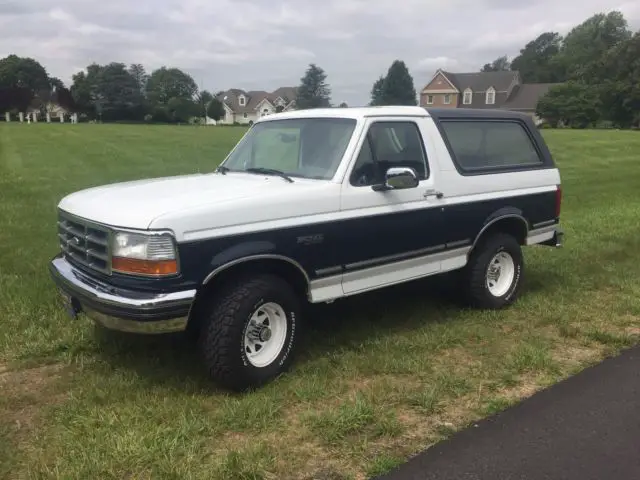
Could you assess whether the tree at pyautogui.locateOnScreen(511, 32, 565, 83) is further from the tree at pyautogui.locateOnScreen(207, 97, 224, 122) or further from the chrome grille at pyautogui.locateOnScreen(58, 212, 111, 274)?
the chrome grille at pyautogui.locateOnScreen(58, 212, 111, 274)

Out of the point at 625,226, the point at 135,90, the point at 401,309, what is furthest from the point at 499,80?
the point at 401,309

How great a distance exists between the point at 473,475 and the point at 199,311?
79.7 inches

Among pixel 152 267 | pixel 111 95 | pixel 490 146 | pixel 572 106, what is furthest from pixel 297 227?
pixel 111 95

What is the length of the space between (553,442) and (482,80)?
92.1 metres

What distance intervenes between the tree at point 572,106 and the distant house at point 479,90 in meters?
16.5

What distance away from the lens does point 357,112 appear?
4973mm

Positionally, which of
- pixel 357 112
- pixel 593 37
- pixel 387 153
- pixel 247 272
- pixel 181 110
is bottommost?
pixel 247 272

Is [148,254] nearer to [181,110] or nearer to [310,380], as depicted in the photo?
[310,380]

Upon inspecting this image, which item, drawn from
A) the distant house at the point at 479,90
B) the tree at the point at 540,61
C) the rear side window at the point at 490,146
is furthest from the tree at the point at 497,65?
the rear side window at the point at 490,146

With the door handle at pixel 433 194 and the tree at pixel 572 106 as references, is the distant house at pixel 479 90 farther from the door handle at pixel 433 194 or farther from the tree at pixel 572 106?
the door handle at pixel 433 194

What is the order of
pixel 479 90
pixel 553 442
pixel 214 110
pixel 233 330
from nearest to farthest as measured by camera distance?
pixel 553 442
pixel 233 330
pixel 479 90
pixel 214 110

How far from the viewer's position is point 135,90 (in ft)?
307

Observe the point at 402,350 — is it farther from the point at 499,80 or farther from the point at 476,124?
the point at 499,80

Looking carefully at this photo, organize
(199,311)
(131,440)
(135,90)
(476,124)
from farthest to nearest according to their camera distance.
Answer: (135,90) → (476,124) → (199,311) → (131,440)
